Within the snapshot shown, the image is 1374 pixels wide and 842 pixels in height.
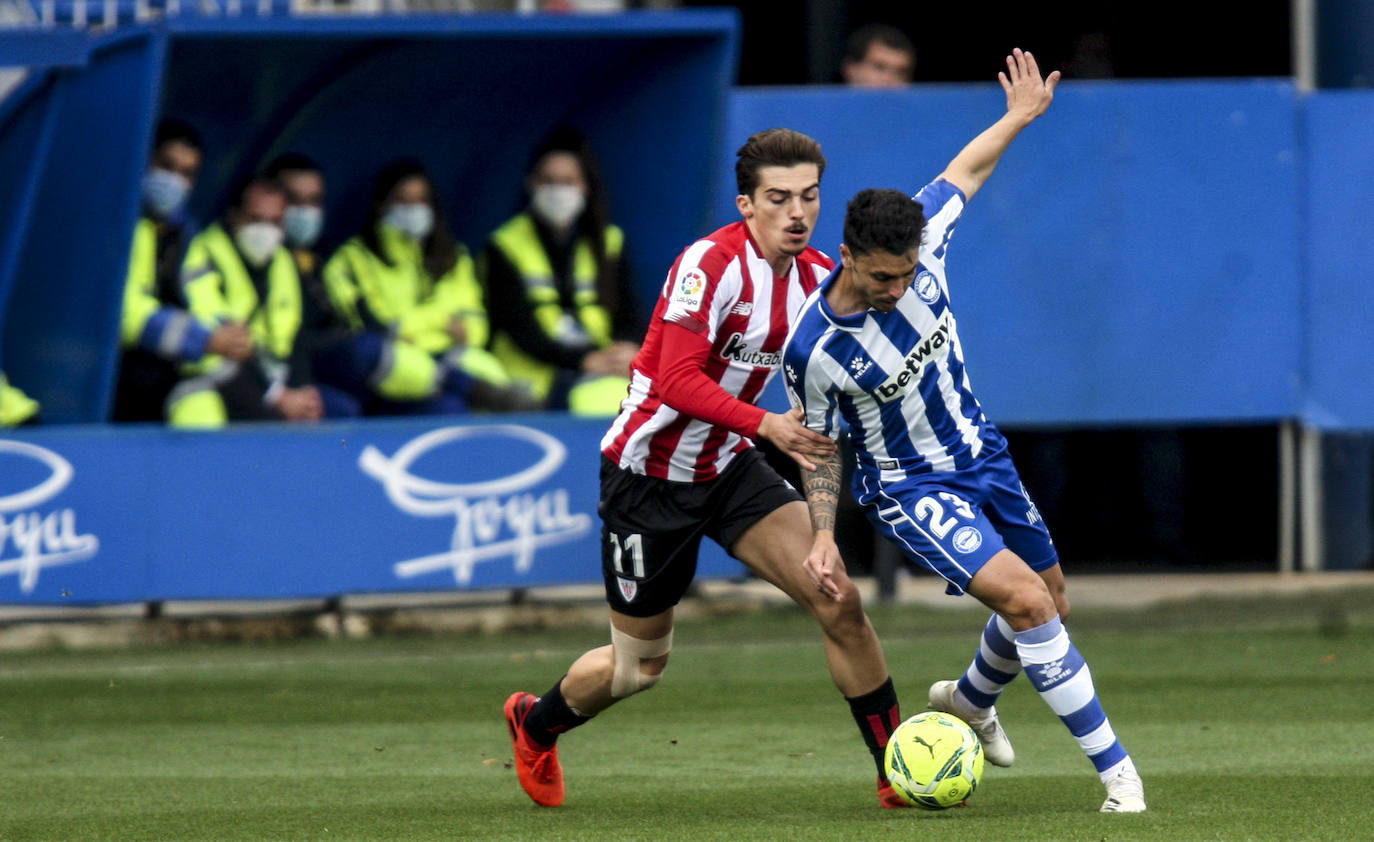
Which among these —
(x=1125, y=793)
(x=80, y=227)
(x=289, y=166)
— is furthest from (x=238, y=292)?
(x=1125, y=793)

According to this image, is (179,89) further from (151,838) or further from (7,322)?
(151,838)

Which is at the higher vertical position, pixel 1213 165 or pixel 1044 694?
pixel 1213 165

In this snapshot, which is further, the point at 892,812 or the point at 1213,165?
the point at 1213,165

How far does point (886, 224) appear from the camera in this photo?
5770mm

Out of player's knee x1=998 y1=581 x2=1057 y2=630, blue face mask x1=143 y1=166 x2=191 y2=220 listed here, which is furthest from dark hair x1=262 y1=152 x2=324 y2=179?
player's knee x1=998 y1=581 x2=1057 y2=630

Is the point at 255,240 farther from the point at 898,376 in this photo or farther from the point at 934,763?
the point at 934,763

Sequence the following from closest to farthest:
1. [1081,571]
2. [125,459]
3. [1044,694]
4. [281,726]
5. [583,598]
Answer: [1044,694] < [281,726] < [125,459] < [583,598] < [1081,571]

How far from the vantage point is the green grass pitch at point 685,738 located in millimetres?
6098

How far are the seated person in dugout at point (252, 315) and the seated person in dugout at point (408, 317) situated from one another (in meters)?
0.27

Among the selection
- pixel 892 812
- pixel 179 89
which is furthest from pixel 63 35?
pixel 892 812

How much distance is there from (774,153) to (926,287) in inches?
24.5

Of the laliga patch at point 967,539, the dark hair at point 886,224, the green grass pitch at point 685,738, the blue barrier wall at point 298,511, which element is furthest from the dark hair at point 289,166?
the laliga patch at point 967,539

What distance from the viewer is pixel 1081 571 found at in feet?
42.1

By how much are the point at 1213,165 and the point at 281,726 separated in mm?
6197
